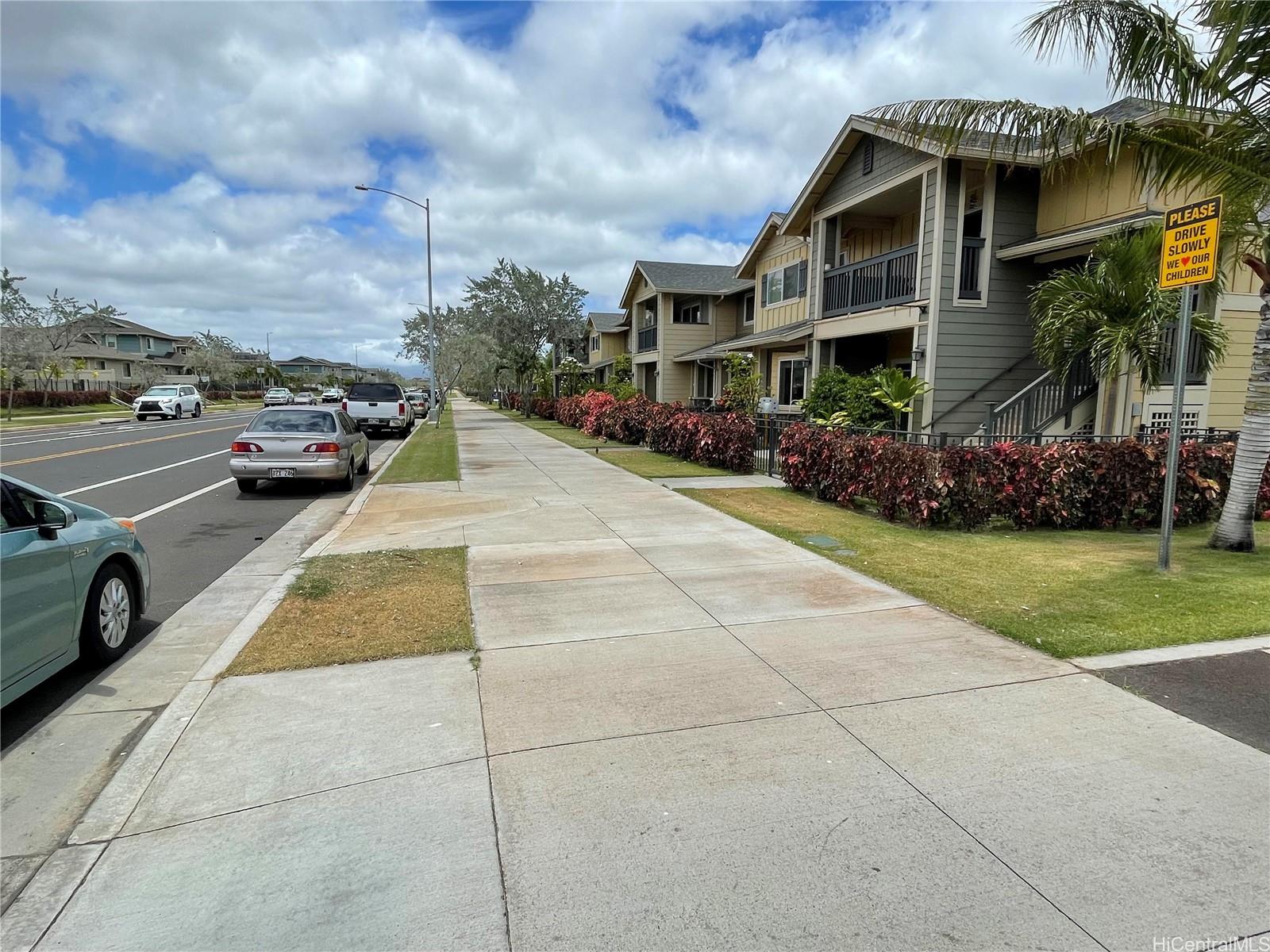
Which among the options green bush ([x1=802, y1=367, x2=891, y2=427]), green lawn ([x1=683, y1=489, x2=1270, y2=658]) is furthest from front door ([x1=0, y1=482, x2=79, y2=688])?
green bush ([x1=802, y1=367, x2=891, y2=427])

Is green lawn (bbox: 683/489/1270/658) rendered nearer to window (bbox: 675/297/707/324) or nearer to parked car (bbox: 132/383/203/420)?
window (bbox: 675/297/707/324)

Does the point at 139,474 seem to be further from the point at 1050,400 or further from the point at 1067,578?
the point at 1050,400

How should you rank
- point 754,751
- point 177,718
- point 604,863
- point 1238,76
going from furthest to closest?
point 1238,76, point 177,718, point 754,751, point 604,863

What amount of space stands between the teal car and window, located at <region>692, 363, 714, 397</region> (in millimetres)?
26205

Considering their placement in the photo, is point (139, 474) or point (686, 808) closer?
point (686, 808)

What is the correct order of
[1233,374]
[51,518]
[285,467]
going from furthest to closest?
[1233,374]
[285,467]
[51,518]

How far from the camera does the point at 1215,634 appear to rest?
516 centimetres

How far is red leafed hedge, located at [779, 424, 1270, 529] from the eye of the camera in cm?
899

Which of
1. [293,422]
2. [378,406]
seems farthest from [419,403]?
[293,422]

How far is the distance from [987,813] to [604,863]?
5.46 feet

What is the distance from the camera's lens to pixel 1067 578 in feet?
22.1

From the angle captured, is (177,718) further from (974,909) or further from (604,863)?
(974,909)

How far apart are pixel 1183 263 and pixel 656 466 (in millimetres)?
11038

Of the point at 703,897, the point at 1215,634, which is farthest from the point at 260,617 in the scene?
the point at 1215,634
